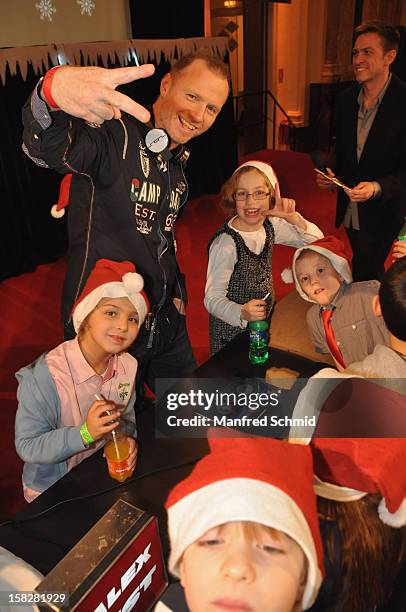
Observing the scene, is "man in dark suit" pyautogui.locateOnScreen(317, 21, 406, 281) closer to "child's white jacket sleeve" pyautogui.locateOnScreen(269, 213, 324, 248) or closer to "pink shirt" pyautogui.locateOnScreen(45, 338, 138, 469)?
"child's white jacket sleeve" pyautogui.locateOnScreen(269, 213, 324, 248)

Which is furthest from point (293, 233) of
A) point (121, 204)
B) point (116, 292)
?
point (116, 292)

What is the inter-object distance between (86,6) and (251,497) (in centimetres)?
374

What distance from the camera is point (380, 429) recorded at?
0.95 meters

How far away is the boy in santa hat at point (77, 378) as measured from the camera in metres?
1.29

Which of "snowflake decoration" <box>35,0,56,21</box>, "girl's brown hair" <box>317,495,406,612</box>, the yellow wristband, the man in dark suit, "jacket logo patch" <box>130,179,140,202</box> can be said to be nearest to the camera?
"girl's brown hair" <box>317,495,406,612</box>

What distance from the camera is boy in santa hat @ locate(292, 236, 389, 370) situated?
151 cm

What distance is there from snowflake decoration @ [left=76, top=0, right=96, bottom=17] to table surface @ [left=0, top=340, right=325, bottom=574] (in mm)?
3085

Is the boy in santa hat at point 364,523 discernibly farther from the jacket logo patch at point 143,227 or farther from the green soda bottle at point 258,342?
the jacket logo patch at point 143,227

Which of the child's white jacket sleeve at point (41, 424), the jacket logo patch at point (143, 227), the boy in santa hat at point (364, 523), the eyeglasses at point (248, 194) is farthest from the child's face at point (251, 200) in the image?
the boy in santa hat at point (364, 523)

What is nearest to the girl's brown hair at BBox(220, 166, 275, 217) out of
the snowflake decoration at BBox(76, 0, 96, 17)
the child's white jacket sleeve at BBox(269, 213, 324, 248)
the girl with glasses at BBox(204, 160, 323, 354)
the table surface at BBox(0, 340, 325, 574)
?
the girl with glasses at BBox(204, 160, 323, 354)

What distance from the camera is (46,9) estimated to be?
318 centimetres

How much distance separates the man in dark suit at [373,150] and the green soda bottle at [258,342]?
0.79 metres

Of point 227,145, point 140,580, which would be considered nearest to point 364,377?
point 140,580

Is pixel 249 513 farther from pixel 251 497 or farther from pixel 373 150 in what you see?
pixel 373 150
